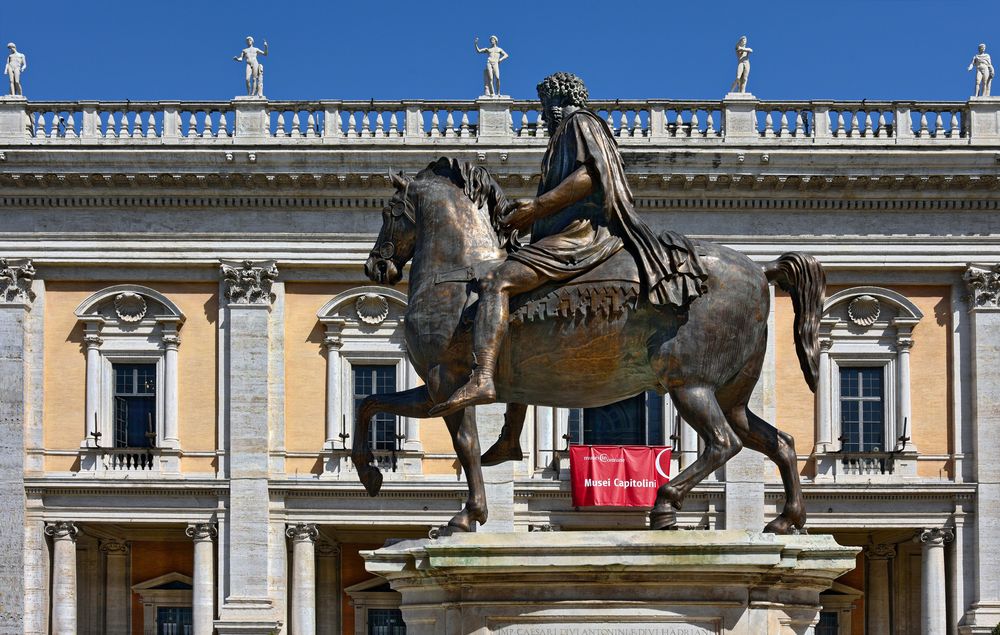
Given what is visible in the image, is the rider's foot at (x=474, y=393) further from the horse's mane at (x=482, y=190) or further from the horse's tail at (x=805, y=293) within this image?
the horse's tail at (x=805, y=293)

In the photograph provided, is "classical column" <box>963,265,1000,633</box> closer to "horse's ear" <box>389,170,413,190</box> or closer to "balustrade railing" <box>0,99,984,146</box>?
"balustrade railing" <box>0,99,984,146</box>

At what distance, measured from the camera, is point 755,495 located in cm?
3884

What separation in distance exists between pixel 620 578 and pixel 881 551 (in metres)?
31.7

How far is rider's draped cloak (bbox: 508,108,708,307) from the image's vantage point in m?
11.4

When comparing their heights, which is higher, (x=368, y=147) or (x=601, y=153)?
(x=368, y=147)

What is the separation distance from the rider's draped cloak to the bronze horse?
0.43ft

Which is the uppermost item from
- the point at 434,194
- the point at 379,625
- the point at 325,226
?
the point at 325,226

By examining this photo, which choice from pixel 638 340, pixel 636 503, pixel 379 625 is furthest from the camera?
pixel 379 625

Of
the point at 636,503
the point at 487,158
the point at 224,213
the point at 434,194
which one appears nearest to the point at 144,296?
the point at 224,213

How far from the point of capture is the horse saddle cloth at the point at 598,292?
37.5ft

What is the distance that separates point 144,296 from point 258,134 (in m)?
4.05

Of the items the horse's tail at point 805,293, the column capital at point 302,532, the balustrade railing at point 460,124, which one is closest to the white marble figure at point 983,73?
the balustrade railing at point 460,124

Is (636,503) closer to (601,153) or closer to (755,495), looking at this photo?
(755,495)

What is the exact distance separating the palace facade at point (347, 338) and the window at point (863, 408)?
61 millimetres
